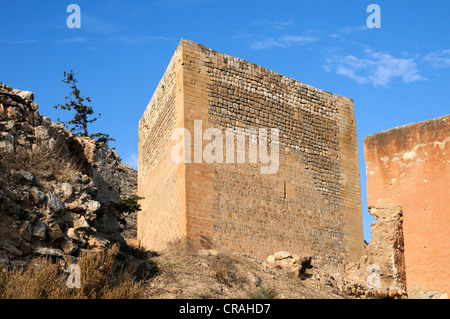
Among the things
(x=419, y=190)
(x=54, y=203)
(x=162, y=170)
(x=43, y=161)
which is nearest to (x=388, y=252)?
(x=419, y=190)

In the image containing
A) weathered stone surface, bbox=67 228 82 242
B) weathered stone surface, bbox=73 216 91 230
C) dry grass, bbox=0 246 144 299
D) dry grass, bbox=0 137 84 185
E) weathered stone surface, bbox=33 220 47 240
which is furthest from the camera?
dry grass, bbox=0 137 84 185

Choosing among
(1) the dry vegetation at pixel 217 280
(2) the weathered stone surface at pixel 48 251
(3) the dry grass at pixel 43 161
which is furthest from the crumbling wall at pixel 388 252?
(3) the dry grass at pixel 43 161

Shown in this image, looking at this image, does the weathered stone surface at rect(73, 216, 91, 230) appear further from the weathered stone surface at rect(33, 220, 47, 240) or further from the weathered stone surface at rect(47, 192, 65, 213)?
the weathered stone surface at rect(33, 220, 47, 240)

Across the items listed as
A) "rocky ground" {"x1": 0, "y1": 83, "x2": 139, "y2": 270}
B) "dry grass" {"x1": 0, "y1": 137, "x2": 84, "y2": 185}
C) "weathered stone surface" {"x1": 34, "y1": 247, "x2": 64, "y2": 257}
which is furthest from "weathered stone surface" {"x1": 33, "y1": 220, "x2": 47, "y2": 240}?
"dry grass" {"x1": 0, "y1": 137, "x2": 84, "y2": 185}

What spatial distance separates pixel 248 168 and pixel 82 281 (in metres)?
6.83

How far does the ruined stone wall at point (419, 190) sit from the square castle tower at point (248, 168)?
5973 millimetres

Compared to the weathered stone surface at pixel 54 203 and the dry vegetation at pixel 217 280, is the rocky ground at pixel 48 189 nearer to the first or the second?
the weathered stone surface at pixel 54 203

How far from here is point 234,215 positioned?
523 inches

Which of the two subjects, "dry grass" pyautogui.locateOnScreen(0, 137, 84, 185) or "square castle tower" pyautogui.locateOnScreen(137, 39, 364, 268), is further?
"square castle tower" pyautogui.locateOnScreen(137, 39, 364, 268)

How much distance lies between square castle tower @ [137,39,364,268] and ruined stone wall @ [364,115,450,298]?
5973mm

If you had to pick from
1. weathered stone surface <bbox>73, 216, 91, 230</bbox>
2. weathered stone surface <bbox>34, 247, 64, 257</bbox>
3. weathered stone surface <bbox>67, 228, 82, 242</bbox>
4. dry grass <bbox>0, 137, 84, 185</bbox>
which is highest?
dry grass <bbox>0, 137, 84, 185</bbox>

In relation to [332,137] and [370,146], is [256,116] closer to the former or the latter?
[332,137]

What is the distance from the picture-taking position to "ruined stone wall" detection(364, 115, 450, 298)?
268 inches

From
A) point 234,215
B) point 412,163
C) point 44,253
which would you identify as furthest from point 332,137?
point 44,253
